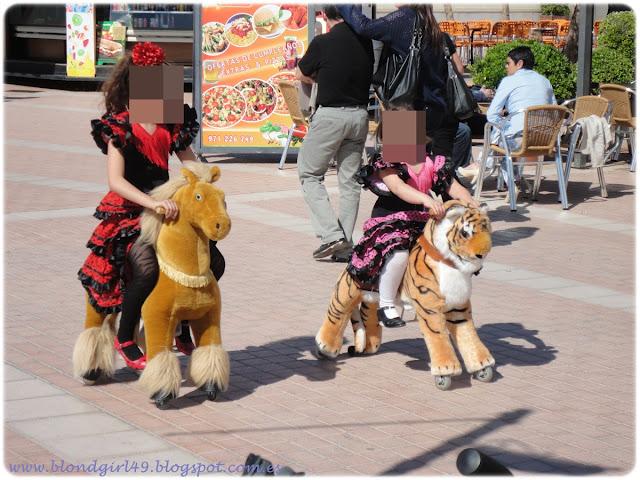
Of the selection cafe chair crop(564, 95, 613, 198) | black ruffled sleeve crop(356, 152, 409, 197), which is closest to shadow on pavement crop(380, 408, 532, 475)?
black ruffled sleeve crop(356, 152, 409, 197)

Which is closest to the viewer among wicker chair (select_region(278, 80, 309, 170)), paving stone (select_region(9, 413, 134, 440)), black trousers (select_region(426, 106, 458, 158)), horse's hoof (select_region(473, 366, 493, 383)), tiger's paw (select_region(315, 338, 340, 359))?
paving stone (select_region(9, 413, 134, 440))

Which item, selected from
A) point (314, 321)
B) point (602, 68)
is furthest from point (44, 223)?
point (602, 68)

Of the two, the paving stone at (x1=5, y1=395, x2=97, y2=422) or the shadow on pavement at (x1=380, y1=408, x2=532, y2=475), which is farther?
the paving stone at (x1=5, y1=395, x2=97, y2=422)

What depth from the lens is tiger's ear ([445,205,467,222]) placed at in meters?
5.87

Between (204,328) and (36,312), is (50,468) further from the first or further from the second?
(36,312)

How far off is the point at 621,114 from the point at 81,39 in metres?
15.3

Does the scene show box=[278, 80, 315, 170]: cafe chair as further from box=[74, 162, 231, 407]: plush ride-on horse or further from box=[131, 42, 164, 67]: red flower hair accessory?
box=[74, 162, 231, 407]: plush ride-on horse

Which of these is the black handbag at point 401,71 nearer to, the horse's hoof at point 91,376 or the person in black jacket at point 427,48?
the person in black jacket at point 427,48

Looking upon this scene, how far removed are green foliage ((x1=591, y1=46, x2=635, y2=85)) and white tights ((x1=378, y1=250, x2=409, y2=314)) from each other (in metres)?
11.1

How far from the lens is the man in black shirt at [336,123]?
29.6 ft

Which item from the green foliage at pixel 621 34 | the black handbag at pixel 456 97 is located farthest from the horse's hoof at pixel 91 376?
the green foliage at pixel 621 34

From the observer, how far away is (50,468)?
4715 mm

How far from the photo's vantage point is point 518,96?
38.7ft

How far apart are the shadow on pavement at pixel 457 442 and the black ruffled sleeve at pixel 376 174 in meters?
1.42
